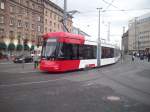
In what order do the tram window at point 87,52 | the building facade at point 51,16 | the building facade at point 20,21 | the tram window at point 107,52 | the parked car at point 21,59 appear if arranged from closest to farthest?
the tram window at point 87,52, the tram window at point 107,52, the parked car at point 21,59, the building facade at point 20,21, the building facade at point 51,16

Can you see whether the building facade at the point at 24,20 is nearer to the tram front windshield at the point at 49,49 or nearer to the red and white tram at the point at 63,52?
the red and white tram at the point at 63,52

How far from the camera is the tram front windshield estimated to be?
17.1 m

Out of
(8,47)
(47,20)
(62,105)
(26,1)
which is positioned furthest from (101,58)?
(47,20)

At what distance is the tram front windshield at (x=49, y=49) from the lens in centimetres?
1710

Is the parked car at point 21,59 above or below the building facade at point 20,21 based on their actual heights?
below

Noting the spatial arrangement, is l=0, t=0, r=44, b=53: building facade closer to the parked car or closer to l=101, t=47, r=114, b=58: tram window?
the parked car

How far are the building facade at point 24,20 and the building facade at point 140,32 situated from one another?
56676 mm

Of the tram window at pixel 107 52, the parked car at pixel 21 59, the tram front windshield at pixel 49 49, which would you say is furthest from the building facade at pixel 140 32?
the tram front windshield at pixel 49 49

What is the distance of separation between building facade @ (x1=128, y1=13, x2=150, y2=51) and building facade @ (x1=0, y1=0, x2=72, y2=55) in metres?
56.7

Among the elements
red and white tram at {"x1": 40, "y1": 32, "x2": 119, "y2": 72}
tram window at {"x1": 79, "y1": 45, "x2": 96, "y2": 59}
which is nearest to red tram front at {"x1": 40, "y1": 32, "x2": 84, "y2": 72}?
red and white tram at {"x1": 40, "y1": 32, "x2": 119, "y2": 72}

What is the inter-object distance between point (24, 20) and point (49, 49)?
136 feet

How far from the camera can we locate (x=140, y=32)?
119 m

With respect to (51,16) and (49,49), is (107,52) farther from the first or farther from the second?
(51,16)

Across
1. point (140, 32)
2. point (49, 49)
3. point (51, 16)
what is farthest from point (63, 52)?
point (140, 32)
